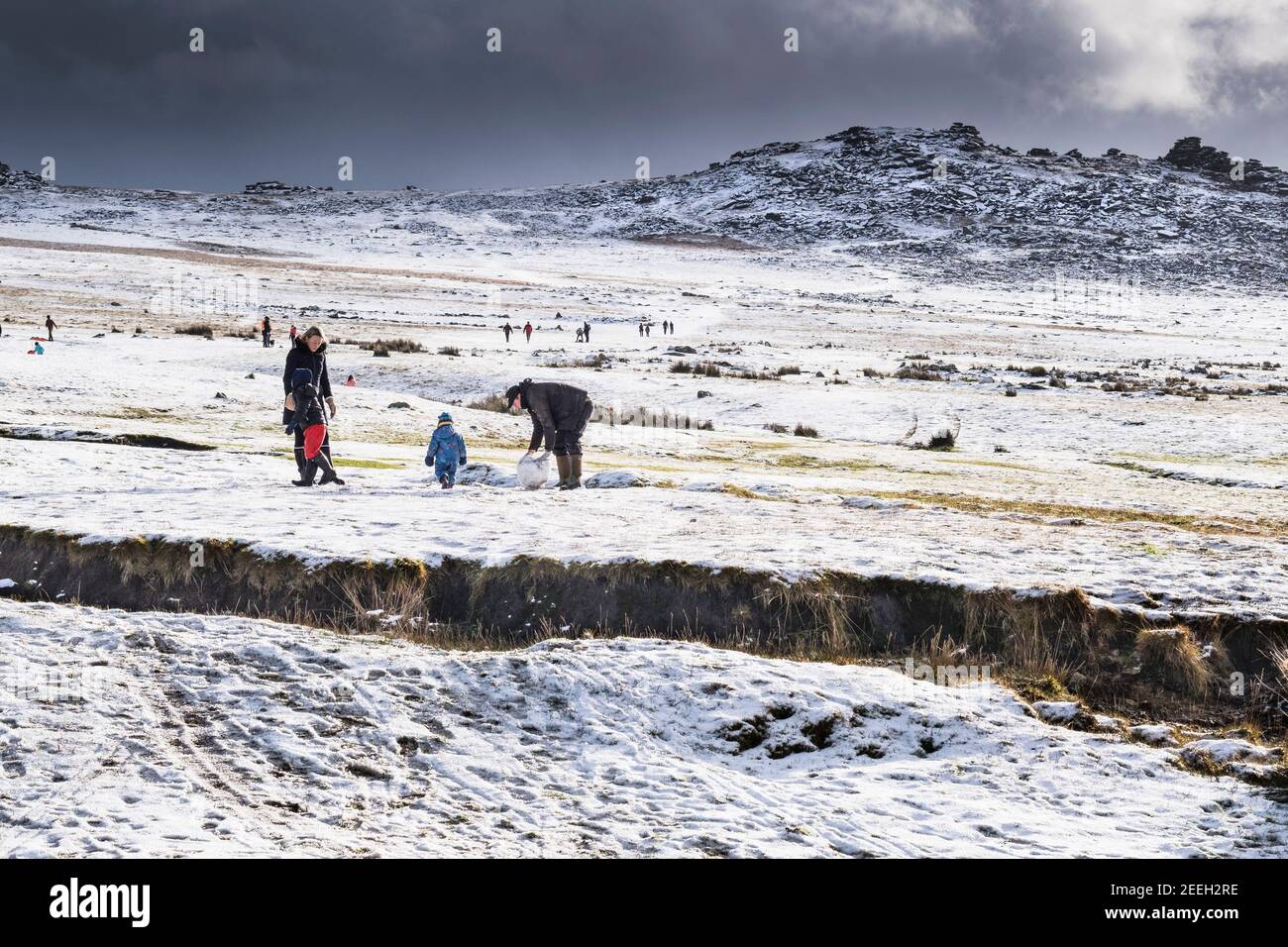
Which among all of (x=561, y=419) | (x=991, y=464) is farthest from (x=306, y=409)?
(x=991, y=464)

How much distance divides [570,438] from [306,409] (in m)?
3.65

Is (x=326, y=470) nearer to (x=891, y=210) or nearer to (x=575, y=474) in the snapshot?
(x=575, y=474)

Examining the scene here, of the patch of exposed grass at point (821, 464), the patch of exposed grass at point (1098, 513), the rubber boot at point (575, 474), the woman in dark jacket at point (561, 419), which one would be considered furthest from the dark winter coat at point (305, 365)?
the patch of exposed grass at point (821, 464)

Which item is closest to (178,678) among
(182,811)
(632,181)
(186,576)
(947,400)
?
(182,811)

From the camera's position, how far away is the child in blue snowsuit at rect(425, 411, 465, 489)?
13289 millimetres

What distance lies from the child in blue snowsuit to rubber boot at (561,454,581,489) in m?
1.63

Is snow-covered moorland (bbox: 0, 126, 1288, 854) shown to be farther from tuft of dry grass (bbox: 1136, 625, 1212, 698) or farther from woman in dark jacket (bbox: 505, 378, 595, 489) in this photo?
woman in dark jacket (bbox: 505, 378, 595, 489)

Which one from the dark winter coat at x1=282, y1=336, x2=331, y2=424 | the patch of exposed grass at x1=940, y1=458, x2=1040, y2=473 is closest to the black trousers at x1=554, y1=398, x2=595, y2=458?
the dark winter coat at x1=282, y1=336, x2=331, y2=424

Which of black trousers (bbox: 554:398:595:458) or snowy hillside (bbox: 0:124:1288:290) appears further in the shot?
snowy hillside (bbox: 0:124:1288:290)

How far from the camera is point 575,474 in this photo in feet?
45.6

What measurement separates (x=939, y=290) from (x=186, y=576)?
3796 inches

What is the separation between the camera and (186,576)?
8.84 metres

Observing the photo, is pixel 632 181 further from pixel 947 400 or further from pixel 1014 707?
pixel 1014 707
